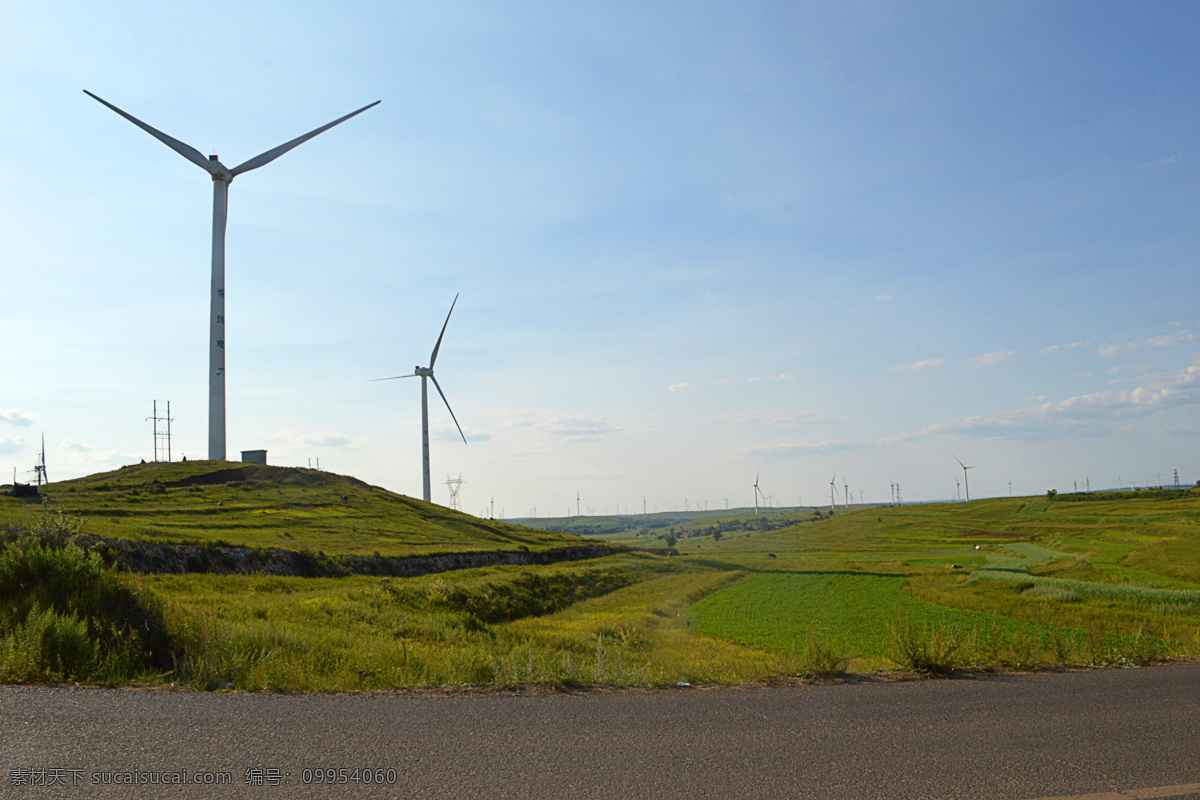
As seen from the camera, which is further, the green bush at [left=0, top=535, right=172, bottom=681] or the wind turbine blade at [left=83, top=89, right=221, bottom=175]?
the wind turbine blade at [left=83, top=89, right=221, bottom=175]

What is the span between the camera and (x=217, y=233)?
250ft

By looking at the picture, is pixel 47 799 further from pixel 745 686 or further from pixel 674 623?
pixel 674 623

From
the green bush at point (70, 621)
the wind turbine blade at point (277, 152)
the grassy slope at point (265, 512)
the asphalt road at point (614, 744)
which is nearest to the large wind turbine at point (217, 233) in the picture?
the wind turbine blade at point (277, 152)

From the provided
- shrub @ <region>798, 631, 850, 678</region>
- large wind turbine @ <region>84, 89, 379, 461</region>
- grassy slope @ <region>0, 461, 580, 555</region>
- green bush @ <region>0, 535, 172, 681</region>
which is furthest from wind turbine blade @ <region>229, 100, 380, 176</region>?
shrub @ <region>798, 631, 850, 678</region>

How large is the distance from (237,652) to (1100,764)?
12.5 meters

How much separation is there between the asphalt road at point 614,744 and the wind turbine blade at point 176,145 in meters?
72.1

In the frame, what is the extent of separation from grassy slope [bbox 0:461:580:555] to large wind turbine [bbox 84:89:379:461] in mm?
8109

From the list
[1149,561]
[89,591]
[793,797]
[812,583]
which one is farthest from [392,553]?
[1149,561]

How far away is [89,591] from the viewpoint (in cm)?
1228

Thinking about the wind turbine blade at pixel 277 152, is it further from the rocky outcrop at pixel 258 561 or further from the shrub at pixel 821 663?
the shrub at pixel 821 663

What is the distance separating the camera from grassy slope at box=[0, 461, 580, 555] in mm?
54938

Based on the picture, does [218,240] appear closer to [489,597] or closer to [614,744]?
[489,597]

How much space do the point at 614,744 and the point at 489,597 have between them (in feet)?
139

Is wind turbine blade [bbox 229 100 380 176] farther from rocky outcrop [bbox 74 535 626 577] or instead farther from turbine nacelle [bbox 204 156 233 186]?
rocky outcrop [bbox 74 535 626 577]
